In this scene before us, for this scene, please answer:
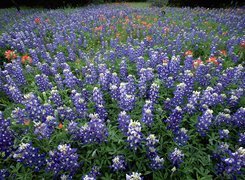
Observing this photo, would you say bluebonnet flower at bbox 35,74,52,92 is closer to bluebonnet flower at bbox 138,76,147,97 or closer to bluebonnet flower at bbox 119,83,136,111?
bluebonnet flower at bbox 119,83,136,111

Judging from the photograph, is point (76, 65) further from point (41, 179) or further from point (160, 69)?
point (41, 179)

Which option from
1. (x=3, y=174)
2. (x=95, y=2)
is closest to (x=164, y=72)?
(x=3, y=174)

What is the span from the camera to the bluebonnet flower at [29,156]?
274 cm

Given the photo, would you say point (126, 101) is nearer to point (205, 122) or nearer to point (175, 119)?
point (175, 119)

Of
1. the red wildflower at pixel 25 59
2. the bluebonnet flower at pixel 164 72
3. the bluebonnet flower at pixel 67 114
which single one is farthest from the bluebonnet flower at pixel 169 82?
the red wildflower at pixel 25 59

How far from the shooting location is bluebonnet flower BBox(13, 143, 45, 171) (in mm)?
2744

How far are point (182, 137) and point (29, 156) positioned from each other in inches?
75.7

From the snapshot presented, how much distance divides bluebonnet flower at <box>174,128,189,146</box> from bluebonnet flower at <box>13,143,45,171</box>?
1740mm

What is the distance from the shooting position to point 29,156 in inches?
110

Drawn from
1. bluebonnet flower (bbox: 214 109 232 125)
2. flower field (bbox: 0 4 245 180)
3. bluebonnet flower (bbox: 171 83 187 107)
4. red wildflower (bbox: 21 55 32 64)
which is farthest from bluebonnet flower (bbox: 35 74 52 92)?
bluebonnet flower (bbox: 214 109 232 125)

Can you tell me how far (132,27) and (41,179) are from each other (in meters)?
6.76

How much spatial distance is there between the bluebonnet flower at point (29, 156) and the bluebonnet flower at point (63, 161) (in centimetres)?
15

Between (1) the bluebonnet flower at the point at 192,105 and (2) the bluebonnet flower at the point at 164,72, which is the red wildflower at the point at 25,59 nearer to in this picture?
(2) the bluebonnet flower at the point at 164,72

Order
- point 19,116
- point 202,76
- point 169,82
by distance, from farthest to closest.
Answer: point 202,76 < point 169,82 < point 19,116
